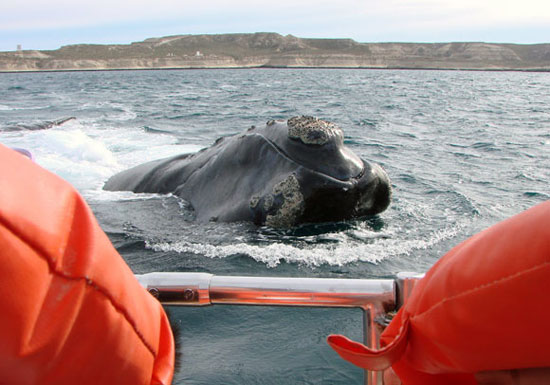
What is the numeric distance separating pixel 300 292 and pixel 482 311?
2.55 ft

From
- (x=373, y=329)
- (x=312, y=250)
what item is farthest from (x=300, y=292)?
(x=312, y=250)

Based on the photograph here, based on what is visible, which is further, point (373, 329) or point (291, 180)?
point (291, 180)

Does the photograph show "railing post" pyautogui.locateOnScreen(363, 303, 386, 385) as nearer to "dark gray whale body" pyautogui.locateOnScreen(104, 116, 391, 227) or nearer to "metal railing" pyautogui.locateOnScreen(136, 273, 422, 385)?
"metal railing" pyautogui.locateOnScreen(136, 273, 422, 385)

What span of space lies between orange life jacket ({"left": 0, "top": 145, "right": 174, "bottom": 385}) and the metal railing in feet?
2.43

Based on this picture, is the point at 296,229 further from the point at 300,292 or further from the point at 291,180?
the point at 300,292

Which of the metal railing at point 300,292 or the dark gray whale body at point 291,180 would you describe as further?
the dark gray whale body at point 291,180

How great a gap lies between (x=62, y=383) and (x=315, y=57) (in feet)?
400

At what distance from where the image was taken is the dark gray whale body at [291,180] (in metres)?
4.62

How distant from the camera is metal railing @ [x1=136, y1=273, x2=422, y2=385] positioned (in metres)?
1.98

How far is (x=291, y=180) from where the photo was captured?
457cm

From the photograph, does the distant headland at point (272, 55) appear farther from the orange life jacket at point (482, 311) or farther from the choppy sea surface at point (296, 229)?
the orange life jacket at point (482, 311)

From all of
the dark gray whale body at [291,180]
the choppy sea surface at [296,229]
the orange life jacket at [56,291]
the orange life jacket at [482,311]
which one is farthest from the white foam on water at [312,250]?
the orange life jacket at [56,291]

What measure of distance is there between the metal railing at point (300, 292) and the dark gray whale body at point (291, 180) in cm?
258

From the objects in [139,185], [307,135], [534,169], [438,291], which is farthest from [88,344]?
[534,169]
